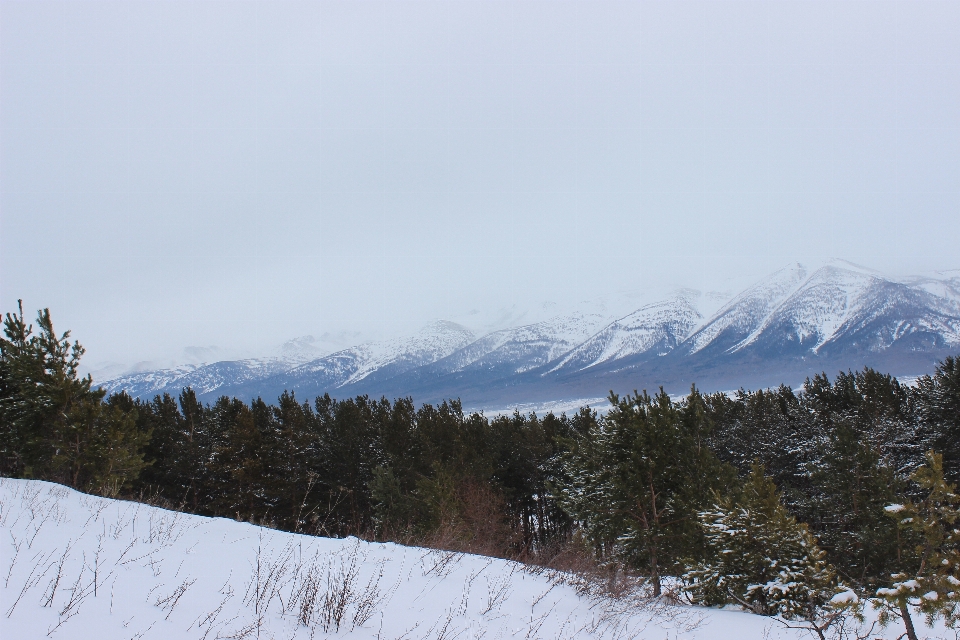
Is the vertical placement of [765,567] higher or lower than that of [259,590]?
lower

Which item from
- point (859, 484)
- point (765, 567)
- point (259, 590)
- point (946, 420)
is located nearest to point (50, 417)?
point (259, 590)

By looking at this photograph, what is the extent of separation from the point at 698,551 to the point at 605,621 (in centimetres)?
963

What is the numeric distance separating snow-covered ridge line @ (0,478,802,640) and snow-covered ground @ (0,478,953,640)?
0.7 inches

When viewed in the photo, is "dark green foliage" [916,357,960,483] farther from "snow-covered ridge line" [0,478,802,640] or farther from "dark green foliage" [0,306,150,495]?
"dark green foliage" [0,306,150,495]

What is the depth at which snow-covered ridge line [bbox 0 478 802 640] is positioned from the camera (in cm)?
351

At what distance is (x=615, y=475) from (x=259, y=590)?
13.4m

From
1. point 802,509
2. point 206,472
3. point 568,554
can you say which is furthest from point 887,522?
point 206,472

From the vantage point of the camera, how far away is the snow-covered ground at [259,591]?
3504 mm

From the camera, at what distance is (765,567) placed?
9.09 m

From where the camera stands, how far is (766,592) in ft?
29.1

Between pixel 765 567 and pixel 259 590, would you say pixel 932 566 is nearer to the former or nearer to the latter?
pixel 765 567

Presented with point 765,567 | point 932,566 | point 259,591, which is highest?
point 259,591

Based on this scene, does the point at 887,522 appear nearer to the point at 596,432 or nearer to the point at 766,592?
the point at 596,432

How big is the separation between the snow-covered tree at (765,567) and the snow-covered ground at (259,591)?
765 mm
